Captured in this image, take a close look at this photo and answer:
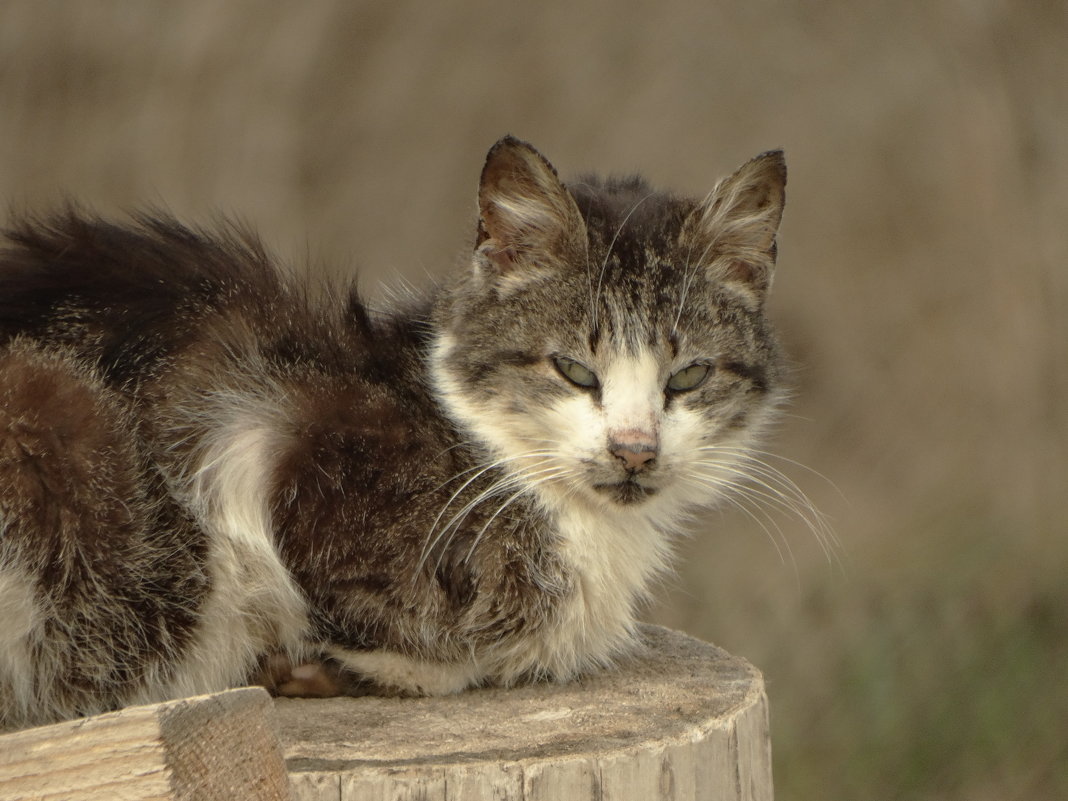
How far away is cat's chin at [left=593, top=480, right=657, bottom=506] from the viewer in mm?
2576

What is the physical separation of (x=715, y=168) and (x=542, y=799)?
411 centimetres

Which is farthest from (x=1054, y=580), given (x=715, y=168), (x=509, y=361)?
(x=509, y=361)

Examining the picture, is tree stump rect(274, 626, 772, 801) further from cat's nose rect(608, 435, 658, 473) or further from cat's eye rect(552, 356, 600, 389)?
cat's eye rect(552, 356, 600, 389)

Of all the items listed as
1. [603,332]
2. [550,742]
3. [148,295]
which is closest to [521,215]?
[603,332]

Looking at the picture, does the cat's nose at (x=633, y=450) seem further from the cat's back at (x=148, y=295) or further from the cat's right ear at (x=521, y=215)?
the cat's back at (x=148, y=295)

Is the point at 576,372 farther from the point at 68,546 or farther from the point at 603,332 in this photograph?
the point at 68,546

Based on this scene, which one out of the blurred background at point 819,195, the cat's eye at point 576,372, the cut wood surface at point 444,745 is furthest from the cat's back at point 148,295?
the blurred background at point 819,195

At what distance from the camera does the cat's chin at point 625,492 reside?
258 centimetres

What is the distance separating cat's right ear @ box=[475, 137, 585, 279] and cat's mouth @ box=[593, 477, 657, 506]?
46 centimetres

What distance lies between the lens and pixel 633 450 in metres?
2.50

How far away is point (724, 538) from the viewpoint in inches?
234

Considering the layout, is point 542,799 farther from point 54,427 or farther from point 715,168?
point 715,168

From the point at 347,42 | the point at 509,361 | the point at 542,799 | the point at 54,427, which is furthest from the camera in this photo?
the point at 347,42

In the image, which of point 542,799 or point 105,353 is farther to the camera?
point 105,353
